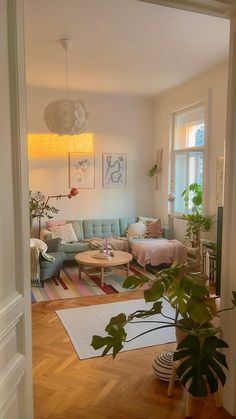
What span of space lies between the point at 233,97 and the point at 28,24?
248 centimetres

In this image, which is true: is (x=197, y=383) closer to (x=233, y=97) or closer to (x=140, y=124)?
(x=233, y=97)

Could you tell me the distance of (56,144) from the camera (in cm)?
623

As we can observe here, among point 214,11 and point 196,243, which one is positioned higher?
point 214,11

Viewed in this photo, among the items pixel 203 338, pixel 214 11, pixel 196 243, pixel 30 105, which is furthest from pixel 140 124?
pixel 203 338

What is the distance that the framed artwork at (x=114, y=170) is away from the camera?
21.7 ft

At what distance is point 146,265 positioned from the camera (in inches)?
213

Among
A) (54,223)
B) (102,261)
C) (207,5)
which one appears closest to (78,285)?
(102,261)

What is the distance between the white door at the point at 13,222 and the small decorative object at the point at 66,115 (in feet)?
8.48

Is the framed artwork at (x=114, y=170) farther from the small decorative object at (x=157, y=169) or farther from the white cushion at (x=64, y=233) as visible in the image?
the white cushion at (x=64, y=233)

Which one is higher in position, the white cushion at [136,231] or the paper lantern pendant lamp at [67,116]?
the paper lantern pendant lamp at [67,116]

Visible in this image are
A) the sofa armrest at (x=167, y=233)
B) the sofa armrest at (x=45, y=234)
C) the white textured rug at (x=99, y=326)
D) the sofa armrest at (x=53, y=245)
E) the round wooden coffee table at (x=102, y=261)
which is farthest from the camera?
the sofa armrest at (x=167, y=233)

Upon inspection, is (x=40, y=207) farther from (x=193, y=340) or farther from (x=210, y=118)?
(x=193, y=340)

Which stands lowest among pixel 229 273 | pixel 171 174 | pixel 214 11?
pixel 229 273

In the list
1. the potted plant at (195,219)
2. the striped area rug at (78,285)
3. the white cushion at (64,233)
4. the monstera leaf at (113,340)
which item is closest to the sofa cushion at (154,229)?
the potted plant at (195,219)
